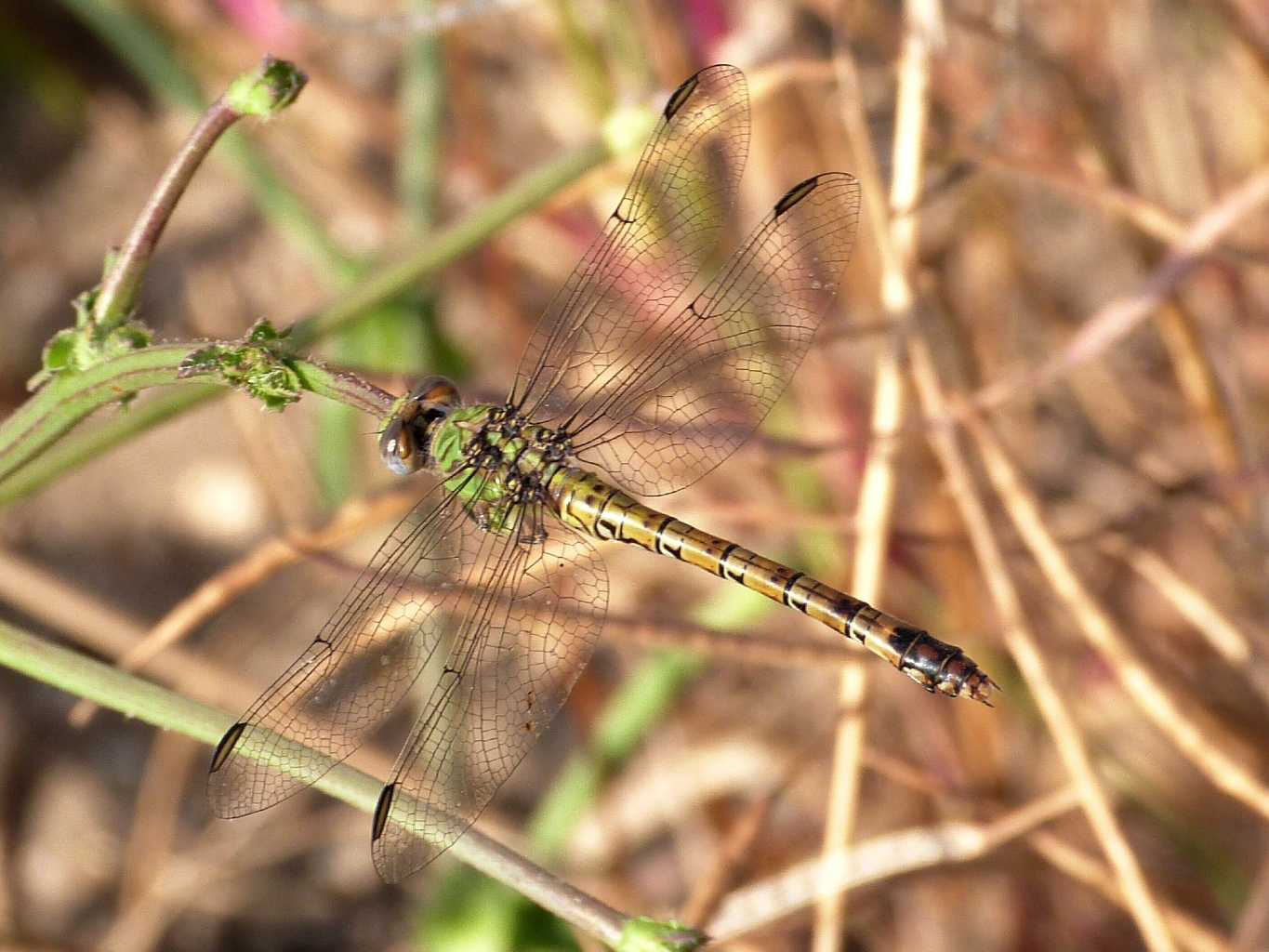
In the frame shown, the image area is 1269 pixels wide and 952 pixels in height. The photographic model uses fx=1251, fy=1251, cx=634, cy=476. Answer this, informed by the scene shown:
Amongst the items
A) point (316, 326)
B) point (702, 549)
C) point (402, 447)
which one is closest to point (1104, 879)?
point (702, 549)

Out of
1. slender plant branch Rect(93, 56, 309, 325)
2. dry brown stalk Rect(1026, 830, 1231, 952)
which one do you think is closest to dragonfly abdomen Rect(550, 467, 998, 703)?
dry brown stalk Rect(1026, 830, 1231, 952)

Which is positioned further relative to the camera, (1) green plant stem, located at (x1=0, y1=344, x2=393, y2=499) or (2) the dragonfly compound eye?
(2) the dragonfly compound eye

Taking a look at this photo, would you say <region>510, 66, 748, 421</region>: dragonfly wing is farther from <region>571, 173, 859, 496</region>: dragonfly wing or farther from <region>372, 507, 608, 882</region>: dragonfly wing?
<region>372, 507, 608, 882</region>: dragonfly wing

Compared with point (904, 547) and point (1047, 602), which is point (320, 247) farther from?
point (1047, 602)

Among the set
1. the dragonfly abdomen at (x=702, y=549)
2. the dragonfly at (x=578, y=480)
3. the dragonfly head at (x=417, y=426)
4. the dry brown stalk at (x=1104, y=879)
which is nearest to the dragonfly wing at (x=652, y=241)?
the dragonfly at (x=578, y=480)

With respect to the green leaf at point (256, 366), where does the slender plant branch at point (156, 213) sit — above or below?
above

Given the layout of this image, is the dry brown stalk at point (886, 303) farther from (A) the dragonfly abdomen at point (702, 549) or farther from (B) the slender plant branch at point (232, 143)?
(B) the slender plant branch at point (232, 143)

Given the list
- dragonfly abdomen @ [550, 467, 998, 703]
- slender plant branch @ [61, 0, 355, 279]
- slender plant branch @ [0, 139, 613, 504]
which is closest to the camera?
slender plant branch @ [0, 139, 613, 504]
